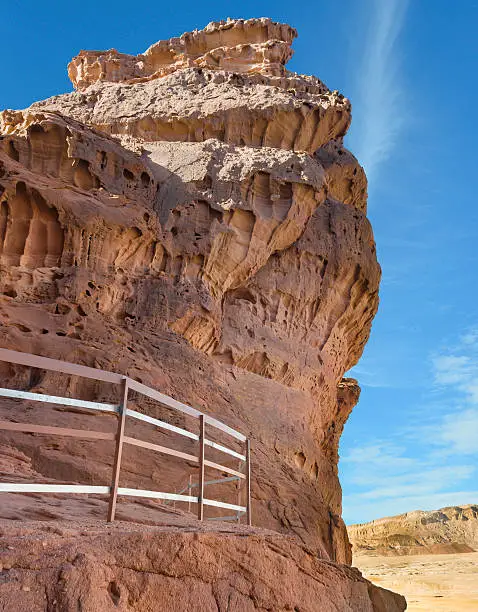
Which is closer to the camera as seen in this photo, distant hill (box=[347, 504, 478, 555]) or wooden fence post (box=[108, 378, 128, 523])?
wooden fence post (box=[108, 378, 128, 523])

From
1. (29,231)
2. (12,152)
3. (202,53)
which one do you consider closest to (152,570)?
(29,231)

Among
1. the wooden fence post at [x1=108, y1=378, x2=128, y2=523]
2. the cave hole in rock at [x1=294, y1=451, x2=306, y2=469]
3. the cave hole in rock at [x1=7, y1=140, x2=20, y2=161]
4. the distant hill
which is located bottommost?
the wooden fence post at [x1=108, y1=378, x2=128, y2=523]

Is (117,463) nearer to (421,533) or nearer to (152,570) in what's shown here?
(152,570)

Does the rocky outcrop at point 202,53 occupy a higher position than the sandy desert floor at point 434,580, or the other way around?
the rocky outcrop at point 202,53

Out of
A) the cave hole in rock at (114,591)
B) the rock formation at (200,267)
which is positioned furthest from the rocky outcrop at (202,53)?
the cave hole in rock at (114,591)

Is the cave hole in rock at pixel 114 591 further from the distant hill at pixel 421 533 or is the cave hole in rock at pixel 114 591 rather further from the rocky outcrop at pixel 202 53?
the distant hill at pixel 421 533

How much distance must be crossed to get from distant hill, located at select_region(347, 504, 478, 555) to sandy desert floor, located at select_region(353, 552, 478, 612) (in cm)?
590

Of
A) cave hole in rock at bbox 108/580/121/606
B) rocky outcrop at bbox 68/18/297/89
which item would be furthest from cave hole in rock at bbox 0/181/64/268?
rocky outcrop at bbox 68/18/297/89

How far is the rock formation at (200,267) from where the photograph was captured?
457 inches

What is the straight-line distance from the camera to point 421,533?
5050 centimetres

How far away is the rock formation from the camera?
11.6 m

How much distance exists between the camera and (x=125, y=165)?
15.2m

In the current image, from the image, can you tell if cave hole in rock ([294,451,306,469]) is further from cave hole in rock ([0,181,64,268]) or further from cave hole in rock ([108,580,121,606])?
cave hole in rock ([108,580,121,606])

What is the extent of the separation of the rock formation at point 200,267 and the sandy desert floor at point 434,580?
15.4 ft
